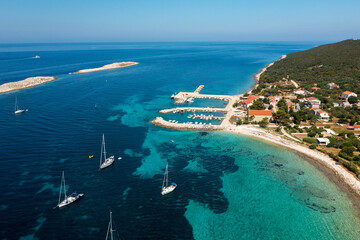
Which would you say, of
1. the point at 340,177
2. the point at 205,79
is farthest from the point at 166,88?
the point at 340,177

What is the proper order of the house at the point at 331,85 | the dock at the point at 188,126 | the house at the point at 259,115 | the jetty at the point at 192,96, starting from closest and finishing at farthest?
1. the dock at the point at 188,126
2. the house at the point at 259,115
3. the jetty at the point at 192,96
4. the house at the point at 331,85

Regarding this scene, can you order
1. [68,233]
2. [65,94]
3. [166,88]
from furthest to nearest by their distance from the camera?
[166,88] < [65,94] < [68,233]

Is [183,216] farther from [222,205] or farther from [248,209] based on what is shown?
[248,209]

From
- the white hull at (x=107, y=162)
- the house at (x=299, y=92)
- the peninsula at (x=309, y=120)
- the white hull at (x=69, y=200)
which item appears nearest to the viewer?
the white hull at (x=69, y=200)

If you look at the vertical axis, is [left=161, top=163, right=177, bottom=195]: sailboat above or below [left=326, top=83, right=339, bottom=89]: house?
below

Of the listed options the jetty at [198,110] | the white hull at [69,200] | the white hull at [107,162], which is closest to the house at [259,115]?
the jetty at [198,110]

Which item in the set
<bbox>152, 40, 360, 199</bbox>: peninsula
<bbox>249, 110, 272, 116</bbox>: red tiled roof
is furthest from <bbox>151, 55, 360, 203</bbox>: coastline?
<bbox>249, 110, 272, 116</bbox>: red tiled roof

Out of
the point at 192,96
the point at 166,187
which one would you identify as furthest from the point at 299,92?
the point at 166,187

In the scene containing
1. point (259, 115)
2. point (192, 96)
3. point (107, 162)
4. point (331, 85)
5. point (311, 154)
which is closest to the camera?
point (107, 162)

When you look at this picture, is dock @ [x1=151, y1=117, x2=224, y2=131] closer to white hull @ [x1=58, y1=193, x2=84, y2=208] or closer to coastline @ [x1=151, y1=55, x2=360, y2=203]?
coastline @ [x1=151, y1=55, x2=360, y2=203]

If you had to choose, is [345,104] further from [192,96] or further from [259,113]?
[192,96]

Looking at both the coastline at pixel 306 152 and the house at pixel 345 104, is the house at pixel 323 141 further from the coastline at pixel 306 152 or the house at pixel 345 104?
the house at pixel 345 104
